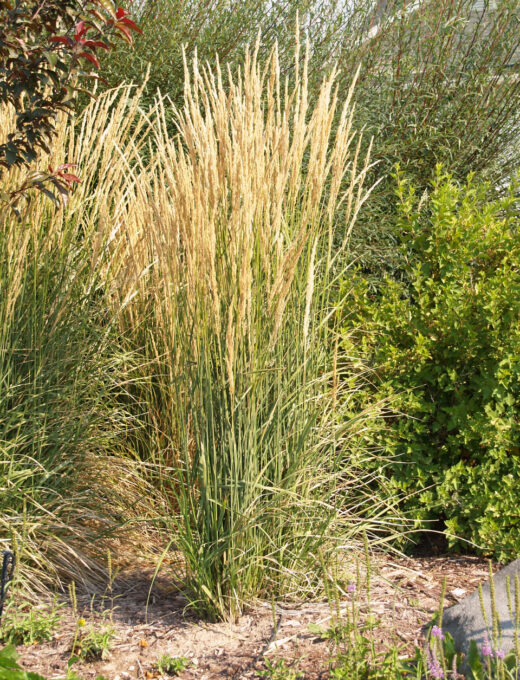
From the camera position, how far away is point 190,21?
5.81 meters

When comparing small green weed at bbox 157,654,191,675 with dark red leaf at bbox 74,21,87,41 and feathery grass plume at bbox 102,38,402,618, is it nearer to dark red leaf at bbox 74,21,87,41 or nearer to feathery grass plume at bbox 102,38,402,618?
feathery grass plume at bbox 102,38,402,618

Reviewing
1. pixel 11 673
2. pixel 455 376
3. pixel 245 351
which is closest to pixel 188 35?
pixel 455 376

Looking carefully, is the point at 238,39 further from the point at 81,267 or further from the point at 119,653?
the point at 119,653

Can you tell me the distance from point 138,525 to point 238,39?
407 cm

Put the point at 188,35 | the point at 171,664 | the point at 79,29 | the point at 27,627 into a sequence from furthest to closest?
the point at 188,35, the point at 79,29, the point at 27,627, the point at 171,664

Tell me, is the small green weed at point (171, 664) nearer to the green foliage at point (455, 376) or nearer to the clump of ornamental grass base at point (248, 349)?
the clump of ornamental grass base at point (248, 349)

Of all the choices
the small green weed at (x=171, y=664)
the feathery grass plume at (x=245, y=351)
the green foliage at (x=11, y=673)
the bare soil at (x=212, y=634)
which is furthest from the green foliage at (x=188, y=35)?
the green foliage at (x=11, y=673)

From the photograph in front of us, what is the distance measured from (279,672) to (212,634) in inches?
15.5

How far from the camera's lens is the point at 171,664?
2396 mm

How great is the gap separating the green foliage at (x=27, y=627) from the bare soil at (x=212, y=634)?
0.04 metres

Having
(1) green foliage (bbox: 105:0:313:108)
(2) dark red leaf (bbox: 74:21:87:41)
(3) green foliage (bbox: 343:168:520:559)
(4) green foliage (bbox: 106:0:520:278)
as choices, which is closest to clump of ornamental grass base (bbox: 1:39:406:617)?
(2) dark red leaf (bbox: 74:21:87:41)

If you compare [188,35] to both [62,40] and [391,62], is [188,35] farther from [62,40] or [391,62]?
[62,40]

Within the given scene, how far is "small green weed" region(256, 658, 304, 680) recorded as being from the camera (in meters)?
2.22

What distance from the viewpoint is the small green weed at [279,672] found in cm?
222
